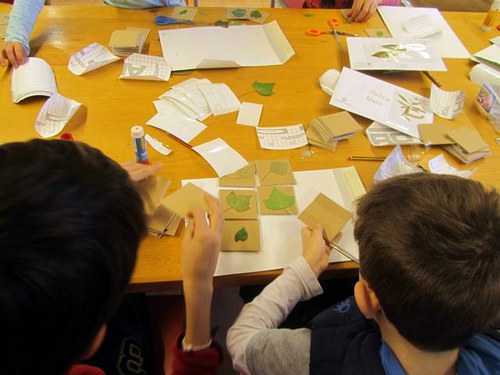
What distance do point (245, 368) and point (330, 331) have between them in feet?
0.58

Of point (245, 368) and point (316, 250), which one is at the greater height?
point (316, 250)

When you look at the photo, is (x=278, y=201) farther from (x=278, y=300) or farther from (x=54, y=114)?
(x=54, y=114)

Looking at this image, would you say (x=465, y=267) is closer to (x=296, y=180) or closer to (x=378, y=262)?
(x=378, y=262)

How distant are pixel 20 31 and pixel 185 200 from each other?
825 millimetres

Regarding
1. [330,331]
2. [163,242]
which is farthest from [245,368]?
[163,242]

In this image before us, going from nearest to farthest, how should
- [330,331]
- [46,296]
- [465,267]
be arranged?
[46,296]
[465,267]
[330,331]

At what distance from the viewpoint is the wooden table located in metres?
0.96

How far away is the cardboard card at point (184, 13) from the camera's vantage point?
146 cm

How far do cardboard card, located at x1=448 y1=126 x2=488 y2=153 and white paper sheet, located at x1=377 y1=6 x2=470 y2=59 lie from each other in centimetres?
44

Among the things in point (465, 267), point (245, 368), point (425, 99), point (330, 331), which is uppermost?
point (465, 267)

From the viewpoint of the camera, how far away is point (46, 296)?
0.38m

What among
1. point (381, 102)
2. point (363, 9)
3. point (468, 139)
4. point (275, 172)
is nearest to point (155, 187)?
point (275, 172)

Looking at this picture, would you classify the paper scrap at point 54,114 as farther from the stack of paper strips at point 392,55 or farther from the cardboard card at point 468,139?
the cardboard card at point 468,139

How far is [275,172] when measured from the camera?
3.22ft
